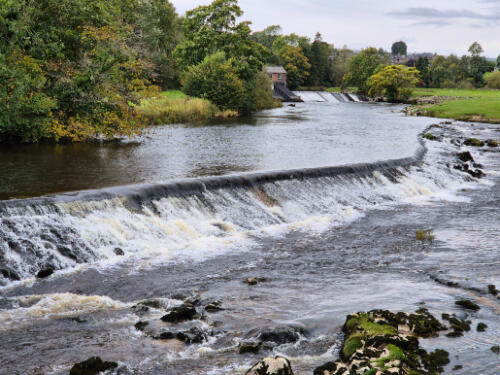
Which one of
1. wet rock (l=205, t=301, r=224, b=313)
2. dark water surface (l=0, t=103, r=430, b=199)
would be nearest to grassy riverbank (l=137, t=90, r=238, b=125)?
dark water surface (l=0, t=103, r=430, b=199)

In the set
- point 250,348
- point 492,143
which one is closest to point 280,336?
point 250,348

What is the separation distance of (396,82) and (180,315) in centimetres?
8177

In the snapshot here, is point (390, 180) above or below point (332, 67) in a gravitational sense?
below

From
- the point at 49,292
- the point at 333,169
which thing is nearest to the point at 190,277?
the point at 49,292

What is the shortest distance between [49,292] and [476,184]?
1834cm

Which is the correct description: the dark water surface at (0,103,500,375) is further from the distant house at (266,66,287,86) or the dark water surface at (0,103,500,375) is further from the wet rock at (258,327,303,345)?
the distant house at (266,66,287,86)

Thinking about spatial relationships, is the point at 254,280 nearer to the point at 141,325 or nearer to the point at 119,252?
the point at 141,325

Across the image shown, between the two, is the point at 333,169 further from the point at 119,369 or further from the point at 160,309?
the point at 119,369

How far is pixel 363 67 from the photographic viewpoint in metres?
106

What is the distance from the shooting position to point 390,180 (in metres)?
20.1

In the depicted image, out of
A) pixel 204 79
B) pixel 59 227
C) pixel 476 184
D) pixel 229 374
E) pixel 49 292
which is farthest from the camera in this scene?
pixel 204 79

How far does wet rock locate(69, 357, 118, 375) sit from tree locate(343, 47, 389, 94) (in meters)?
102

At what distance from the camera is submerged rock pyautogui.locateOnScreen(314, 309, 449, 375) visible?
6.50 meters

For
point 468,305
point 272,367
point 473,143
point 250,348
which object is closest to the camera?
point 272,367
